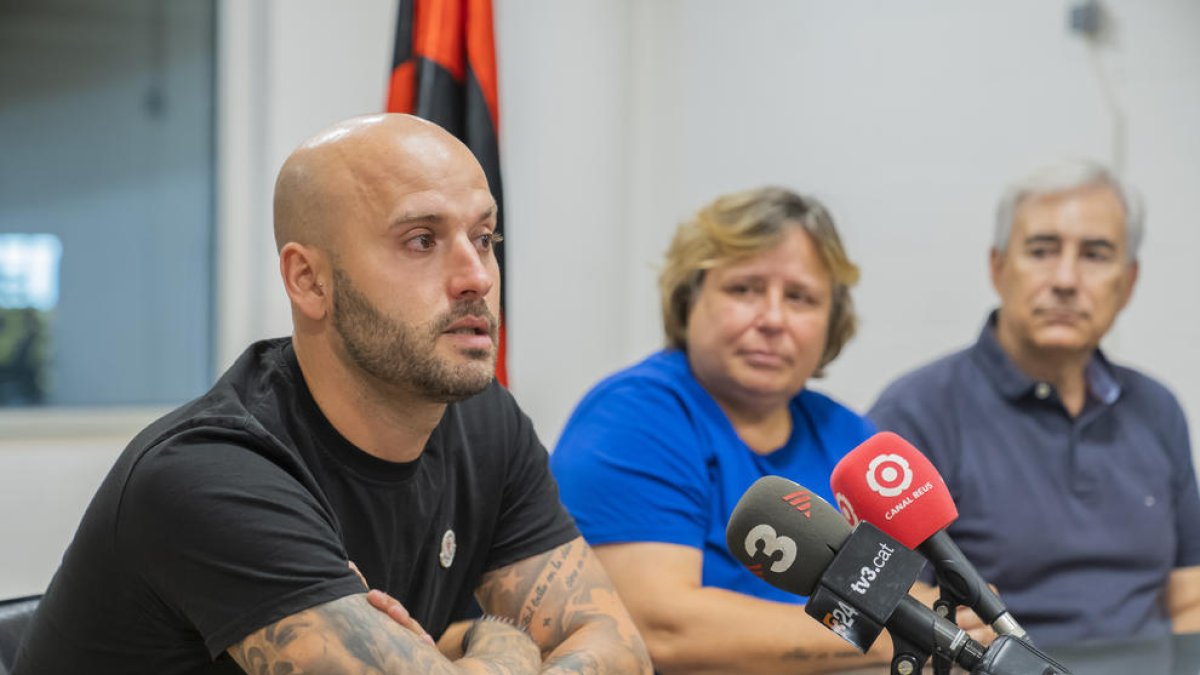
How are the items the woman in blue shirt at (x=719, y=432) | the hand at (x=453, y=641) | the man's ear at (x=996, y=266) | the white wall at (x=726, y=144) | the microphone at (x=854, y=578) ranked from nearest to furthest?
the microphone at (x=854, y=578) < the hand at (x=453, y=641) < the woman in blue shirt at (x=719, y=432) < the man's ear at (x=996, y=266) < the white wall at (x=726, y=144)

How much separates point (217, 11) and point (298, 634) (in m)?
2.42

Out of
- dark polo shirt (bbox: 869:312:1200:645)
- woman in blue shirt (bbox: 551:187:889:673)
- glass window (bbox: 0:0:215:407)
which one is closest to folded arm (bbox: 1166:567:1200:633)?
dark polo shirt (bbox: 869:312:1200:645)

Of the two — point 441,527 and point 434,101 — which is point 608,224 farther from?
point 441,527

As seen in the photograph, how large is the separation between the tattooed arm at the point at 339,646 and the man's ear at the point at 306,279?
1.03ft

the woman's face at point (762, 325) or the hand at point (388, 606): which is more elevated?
the woman's face at point (762, 325)

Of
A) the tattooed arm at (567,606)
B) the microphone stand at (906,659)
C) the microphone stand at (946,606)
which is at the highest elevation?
the microphone stand at (946,606)

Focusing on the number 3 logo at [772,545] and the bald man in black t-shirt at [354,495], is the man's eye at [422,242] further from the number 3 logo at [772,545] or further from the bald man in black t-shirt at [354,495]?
the number 3 logo at [772,545]

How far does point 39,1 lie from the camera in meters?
2.95

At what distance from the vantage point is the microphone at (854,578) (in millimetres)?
977

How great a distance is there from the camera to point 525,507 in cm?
150

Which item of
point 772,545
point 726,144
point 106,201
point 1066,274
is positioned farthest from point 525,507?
point 726,144

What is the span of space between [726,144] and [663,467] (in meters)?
1.92

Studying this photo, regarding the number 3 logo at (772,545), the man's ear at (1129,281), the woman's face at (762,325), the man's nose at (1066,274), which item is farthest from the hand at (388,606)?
the man's ear at (1129,281)

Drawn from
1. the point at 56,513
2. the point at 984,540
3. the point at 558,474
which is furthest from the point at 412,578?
the point at 56,513
